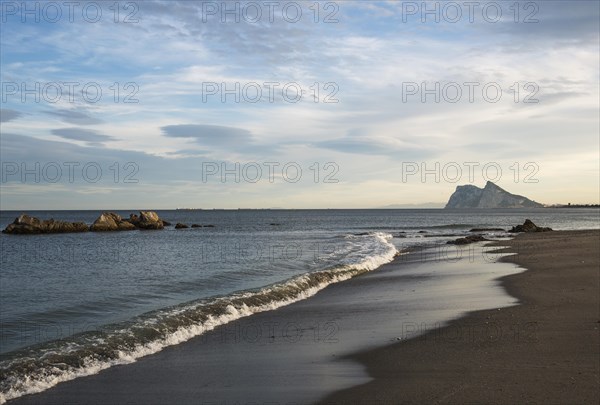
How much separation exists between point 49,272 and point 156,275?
5.49 m

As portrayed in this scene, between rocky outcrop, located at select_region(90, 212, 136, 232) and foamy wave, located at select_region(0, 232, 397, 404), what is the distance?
2264 inches

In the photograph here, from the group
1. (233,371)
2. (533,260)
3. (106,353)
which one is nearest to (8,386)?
(106,353)

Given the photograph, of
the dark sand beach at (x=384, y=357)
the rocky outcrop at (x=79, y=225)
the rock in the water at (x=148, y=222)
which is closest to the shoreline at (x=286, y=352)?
the dark sand beach at (x=384, y=357)

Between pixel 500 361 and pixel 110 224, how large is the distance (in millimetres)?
68271

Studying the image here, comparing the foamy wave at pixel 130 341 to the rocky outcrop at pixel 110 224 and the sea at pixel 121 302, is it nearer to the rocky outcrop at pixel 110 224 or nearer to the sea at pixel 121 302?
the sea at pixel 121 302

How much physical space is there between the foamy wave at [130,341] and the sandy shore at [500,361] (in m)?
3.96

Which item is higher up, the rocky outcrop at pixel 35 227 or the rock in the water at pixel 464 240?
the rocky outcrop at pixel 35 227

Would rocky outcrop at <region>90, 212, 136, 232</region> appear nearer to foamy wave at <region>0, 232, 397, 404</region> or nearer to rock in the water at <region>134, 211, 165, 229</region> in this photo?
rock in the water at <region>134, 211, 165, 229</region>

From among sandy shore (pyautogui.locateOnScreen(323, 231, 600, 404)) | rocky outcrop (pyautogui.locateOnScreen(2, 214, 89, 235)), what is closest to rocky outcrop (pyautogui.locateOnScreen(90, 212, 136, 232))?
rocky outcrop (pyautogui.locateOnScreen(2, 214, 89, 235))

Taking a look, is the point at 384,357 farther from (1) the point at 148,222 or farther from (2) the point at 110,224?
(1) the point at 148,222

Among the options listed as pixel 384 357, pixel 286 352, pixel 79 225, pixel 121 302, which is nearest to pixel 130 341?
pixel 286 352

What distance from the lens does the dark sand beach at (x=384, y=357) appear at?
700 centimetres

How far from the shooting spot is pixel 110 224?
70.5 meters

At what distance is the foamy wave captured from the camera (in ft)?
26.2
